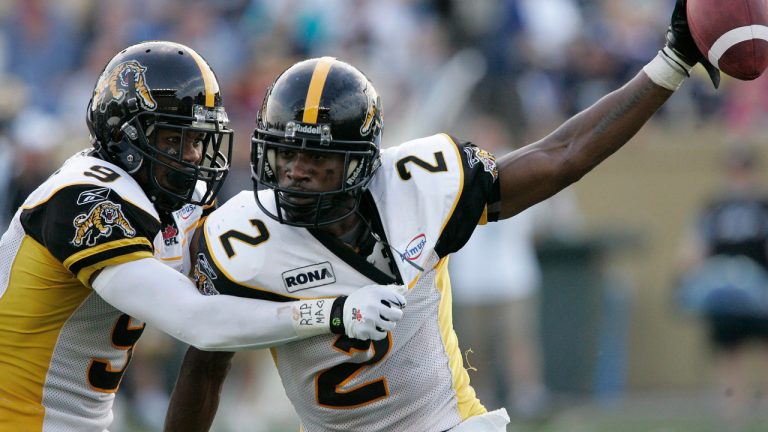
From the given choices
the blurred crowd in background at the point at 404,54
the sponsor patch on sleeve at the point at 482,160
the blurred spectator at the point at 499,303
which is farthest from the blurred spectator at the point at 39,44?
the sponsor patch on sleeve at the point at 482,160

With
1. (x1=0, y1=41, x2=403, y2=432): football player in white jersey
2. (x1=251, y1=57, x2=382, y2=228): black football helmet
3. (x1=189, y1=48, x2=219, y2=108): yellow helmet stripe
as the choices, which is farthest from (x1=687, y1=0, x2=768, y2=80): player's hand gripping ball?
(x1=189, y1=48, x2=219, y2=108): yellow helmet stripe

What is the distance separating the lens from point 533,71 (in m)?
10.4

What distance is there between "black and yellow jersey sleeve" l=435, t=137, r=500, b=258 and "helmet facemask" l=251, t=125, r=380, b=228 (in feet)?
0.92

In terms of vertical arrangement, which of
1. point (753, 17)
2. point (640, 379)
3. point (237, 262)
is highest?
point (753, 17)

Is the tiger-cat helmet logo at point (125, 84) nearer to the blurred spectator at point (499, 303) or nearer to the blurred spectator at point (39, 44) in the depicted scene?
the blurred spectator at point (499, 303)

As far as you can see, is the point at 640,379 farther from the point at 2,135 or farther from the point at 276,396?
the point at 2,135

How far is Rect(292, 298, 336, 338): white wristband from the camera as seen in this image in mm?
3439

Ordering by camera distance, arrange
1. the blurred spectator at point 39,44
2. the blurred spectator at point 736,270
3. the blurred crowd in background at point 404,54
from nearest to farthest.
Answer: the blurred spectator at point 736,270 → the blurred crowd in background at point 404,54 → the blurred spectator at point 39,44

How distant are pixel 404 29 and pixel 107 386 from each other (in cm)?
697

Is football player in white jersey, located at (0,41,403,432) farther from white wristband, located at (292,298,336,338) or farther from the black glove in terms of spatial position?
the black glove

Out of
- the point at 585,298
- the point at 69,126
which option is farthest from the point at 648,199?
the point at 69,126

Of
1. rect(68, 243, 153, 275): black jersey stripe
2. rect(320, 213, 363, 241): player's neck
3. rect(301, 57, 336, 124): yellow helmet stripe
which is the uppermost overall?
Result: rect(301, 57, 336, 124): yellow helmet stripe

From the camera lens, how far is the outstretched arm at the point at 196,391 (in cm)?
402

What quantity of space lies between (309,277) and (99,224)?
0.62m
